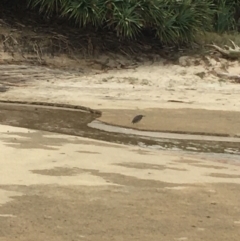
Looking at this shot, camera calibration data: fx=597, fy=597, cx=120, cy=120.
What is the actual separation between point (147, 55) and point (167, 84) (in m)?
2.68

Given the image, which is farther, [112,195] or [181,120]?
[181,120]

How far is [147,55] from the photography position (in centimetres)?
1747

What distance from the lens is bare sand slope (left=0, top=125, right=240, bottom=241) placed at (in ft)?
13.6

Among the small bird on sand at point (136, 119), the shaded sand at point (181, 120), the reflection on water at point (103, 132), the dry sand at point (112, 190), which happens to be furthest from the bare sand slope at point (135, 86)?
the small bird on sand at point (136, 119)

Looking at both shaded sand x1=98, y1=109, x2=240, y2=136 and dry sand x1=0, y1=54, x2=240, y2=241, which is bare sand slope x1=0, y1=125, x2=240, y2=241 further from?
shaded sand x1=98, y1=109, x2=240, y2=136

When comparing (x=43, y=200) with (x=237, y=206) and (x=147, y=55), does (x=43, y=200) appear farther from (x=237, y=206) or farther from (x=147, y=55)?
(x=147, y=55)

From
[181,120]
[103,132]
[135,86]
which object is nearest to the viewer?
[103,132]

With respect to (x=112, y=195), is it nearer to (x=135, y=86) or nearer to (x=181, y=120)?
(x=181, y=120)

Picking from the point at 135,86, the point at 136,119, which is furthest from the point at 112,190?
the point at 135,86

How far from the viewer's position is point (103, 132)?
31.4 ft

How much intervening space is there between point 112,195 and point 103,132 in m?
4.54

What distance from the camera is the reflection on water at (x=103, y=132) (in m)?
8.69

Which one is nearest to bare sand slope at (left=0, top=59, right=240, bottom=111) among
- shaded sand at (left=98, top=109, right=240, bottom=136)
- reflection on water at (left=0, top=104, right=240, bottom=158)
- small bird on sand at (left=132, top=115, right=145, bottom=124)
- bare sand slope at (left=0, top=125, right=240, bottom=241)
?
shaded sand at (left=98, top=109, right=240, bottom=136)

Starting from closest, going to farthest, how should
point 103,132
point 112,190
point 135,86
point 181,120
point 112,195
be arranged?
1. point 112,195
2. point 112,190
3. point 103,132
4. point 181,120
5. point 135,86
